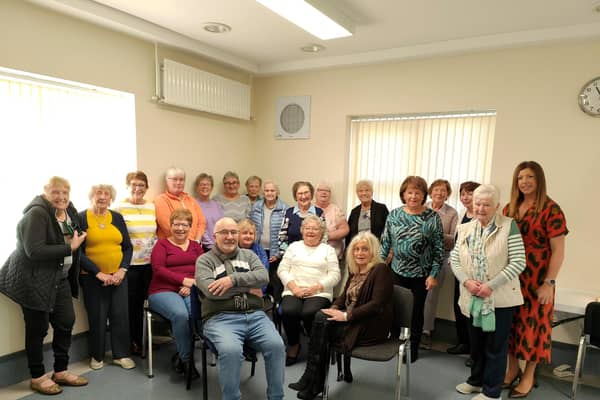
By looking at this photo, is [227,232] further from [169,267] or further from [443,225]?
[443,225]

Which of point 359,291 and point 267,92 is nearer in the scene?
point 359,291

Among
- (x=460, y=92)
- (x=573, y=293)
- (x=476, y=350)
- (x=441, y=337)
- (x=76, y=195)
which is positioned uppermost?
(x=460, y=92)

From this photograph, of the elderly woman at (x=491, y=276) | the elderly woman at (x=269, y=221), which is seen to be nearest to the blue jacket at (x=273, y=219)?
the elderly woman at (x=269, y=221)

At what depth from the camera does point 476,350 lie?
8.49 feet

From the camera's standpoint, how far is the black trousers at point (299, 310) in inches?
109

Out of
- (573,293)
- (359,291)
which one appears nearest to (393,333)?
(359,291)

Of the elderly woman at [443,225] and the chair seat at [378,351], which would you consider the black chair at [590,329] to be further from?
the chair seat at [378,351]

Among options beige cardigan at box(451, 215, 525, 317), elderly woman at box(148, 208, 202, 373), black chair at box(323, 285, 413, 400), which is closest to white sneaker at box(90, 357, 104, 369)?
elderly woman at box(148, 208, 202, 373)

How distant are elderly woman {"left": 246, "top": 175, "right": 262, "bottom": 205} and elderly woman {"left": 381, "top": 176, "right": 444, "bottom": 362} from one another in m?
1.68

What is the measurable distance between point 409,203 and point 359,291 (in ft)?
2.73

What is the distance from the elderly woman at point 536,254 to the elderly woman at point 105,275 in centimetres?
283

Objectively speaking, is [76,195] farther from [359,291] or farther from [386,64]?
[386,64]

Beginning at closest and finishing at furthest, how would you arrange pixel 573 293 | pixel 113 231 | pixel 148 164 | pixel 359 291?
pixel 359 291, pixel 113 231, pixel 573 293, pixel 148 164

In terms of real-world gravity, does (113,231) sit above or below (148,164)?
below
